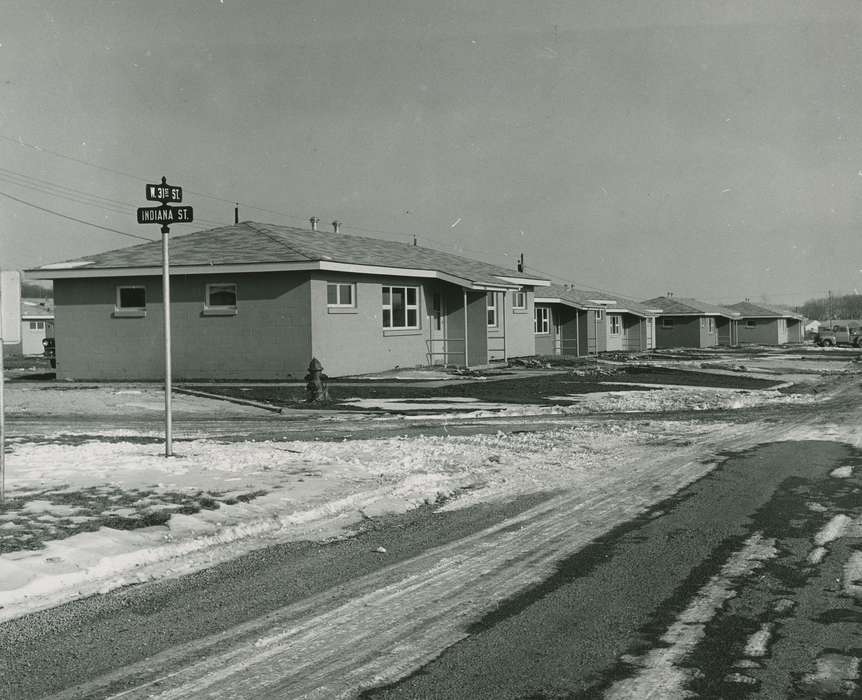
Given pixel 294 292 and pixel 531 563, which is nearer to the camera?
pixel 531 563

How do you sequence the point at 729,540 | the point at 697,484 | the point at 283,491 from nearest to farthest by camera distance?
the point at 729,540 < the point at 283,491 < the point at 697,484

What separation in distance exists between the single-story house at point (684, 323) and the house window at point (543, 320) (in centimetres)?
2341

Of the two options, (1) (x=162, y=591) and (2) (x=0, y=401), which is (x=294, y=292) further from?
(1) (x=162, y=591)

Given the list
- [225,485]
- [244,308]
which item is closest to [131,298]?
[244,308]

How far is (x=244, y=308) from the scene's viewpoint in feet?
81.7

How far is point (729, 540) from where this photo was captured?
7160mm

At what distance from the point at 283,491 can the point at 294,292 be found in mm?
15756

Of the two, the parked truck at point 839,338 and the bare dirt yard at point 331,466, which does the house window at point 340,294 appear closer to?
the bare dirt yard at point 331,466

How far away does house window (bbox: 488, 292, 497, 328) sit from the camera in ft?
114

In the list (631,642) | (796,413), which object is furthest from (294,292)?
(631,642)

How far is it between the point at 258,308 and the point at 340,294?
243 cm

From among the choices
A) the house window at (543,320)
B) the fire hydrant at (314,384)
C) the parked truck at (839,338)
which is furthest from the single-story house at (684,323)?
the fire hydrant at (314,384)

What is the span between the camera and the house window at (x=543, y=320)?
151ft

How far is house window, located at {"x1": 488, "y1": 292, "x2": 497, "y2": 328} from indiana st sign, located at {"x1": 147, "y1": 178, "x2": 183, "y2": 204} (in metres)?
24.0
